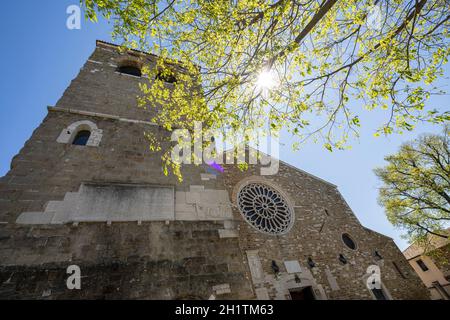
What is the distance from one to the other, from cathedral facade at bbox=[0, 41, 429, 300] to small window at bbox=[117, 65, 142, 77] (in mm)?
129

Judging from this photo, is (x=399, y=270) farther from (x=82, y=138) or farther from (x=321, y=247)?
(x=82, y=138)

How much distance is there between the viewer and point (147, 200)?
435 cm

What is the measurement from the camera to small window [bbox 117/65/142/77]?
27.5 feet

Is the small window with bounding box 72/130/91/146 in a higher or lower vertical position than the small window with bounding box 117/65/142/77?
lower

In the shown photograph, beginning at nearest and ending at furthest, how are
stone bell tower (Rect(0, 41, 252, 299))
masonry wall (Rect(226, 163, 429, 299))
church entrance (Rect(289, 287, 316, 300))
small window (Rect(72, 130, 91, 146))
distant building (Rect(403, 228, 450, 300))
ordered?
stone bell tower (Rect(0, 41, 252, 299))
small window (Rect(72, 130, 91, 146))
church entrance (Rect(289, 287, 316, 300))
masonry wall (Rect(226, 163, 429, 299))
distant building (Rect(403, 228, 450, 300))

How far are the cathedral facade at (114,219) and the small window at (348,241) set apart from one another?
11.8 ft

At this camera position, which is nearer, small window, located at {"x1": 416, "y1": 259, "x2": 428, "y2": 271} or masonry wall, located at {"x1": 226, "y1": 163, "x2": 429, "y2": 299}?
masonry wall, located at {"x1": 226, "y1": 163, "x2": 429, "y2": 299}

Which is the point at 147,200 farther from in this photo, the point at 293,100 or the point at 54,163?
the point at 293,100

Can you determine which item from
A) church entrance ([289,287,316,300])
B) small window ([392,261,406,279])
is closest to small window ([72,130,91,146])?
church entrance ([289,287,316,300])

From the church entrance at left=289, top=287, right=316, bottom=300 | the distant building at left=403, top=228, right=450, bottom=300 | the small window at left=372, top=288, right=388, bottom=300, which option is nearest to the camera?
the church entrance at left=289, top=287, right=316, bottom=300

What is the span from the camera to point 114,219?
12.7 ft

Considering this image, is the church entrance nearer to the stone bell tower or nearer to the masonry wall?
the masonry wall

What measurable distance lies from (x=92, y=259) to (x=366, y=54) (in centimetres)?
671

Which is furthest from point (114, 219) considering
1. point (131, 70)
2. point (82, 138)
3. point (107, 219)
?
point (131, 70)
